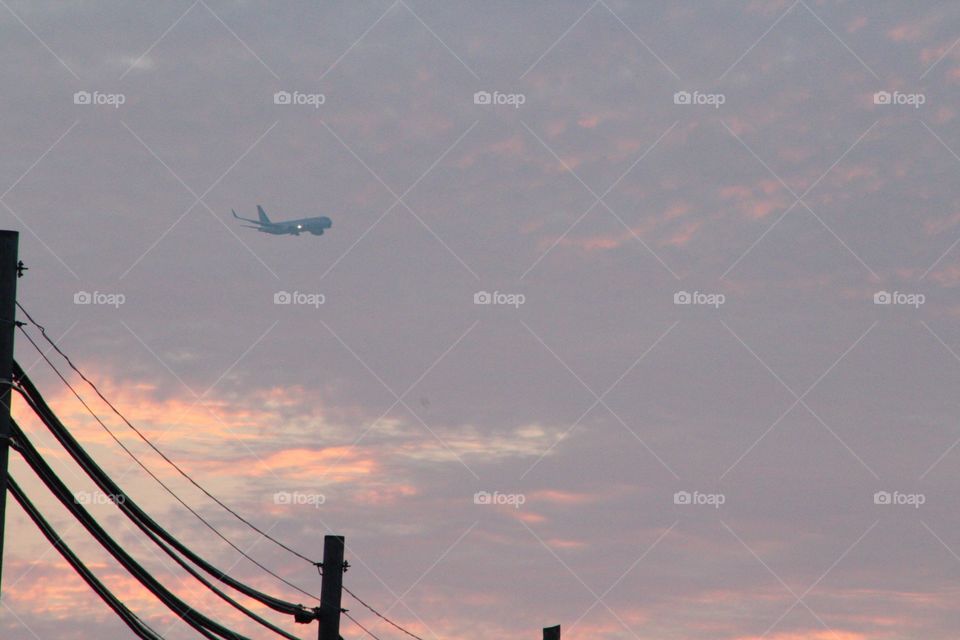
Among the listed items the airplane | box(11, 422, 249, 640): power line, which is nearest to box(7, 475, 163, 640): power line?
box(11, 422, 249, 640): power line

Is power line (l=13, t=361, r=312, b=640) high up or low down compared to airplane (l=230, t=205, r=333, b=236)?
down

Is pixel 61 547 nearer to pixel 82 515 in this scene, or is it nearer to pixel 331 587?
pixel 82 515

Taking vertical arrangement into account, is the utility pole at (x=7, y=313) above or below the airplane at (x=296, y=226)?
below

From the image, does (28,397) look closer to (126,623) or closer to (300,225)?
(126,623)

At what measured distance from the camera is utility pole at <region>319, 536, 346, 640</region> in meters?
21.2

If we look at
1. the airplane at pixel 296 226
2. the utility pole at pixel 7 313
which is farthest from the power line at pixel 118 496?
the airplane at pixel 296 226

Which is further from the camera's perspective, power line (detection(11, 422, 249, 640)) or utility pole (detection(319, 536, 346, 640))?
utility pole (detection(319, 536, 346, 640))

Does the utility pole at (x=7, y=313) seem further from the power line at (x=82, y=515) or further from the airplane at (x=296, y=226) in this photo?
the airplane at (x=296, y=226)

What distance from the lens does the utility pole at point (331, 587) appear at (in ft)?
69.4

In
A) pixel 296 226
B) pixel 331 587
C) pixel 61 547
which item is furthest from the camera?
pixel 296 226

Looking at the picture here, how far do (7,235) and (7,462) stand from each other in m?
2.57

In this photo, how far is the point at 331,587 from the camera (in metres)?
21.4

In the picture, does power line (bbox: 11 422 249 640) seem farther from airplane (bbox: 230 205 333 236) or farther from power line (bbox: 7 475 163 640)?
airplane (bbox: 230 205 333 236)

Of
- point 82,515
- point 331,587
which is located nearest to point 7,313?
point 82,515
